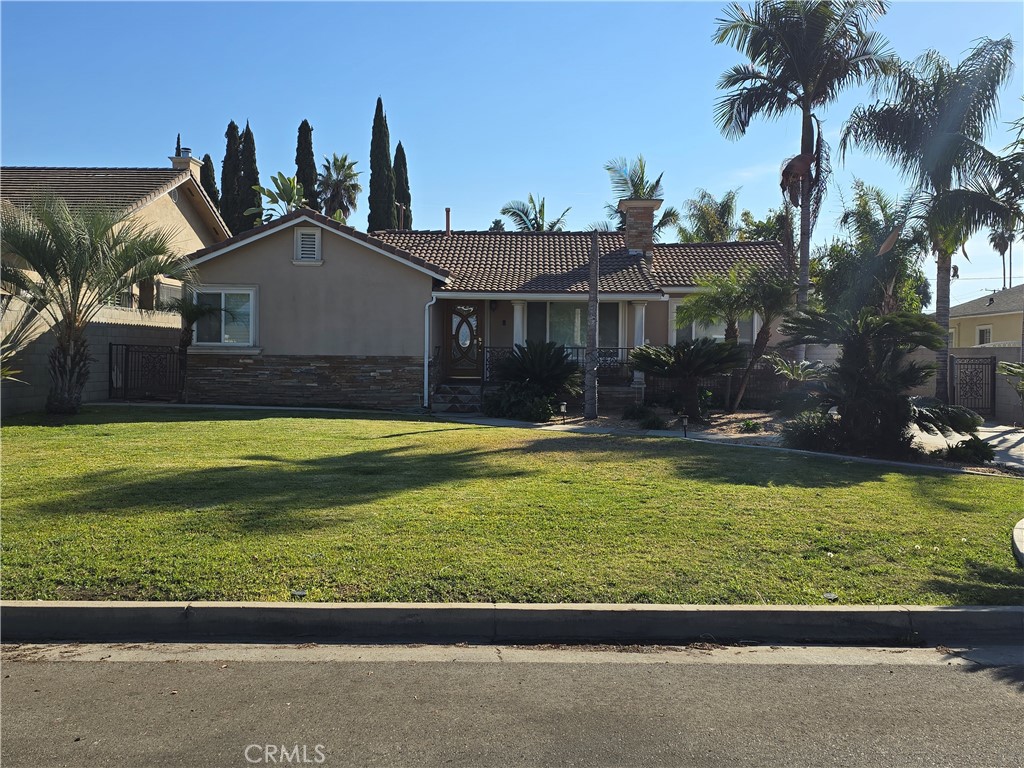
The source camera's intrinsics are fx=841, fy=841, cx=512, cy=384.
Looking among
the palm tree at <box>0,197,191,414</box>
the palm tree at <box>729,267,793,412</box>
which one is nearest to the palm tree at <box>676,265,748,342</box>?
the palm tree at <box>729,267,793,412</box>

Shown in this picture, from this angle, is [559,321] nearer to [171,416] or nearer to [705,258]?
[705,258]

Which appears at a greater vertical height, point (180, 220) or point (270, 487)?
point (180, 220)

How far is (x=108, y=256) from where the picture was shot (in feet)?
50.0

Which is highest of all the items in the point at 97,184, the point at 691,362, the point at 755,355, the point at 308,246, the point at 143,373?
the point at 97,184

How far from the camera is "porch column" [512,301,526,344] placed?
22.5m

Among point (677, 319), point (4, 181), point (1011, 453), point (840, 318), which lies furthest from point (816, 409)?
point (4, 181)

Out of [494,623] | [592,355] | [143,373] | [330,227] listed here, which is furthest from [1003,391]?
[143,373]

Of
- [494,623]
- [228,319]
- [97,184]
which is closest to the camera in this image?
[494,623]

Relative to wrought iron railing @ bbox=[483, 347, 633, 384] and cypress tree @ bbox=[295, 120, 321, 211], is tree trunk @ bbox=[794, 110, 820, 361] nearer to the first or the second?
wrought iron railing @ bbox=[483, 347, 633, 384]

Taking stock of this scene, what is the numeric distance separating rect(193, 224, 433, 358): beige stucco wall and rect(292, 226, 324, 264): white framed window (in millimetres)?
117

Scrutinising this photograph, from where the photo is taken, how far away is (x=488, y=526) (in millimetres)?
7488

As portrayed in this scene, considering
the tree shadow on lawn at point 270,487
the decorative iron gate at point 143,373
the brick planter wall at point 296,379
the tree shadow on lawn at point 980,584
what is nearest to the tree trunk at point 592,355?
the brick planter wall at point 296,379

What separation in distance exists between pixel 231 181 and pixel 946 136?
36105 millimetres

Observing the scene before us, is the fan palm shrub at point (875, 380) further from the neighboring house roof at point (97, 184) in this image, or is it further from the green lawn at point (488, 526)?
the neighboring house roof at point (97, 184)
